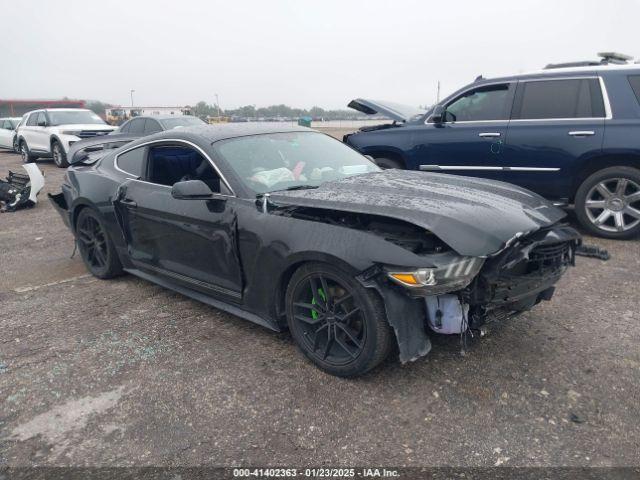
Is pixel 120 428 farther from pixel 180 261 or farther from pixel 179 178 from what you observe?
pixel 179 178

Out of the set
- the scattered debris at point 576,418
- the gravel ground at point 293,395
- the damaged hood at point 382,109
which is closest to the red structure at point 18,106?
the damaged hood at point 382,109

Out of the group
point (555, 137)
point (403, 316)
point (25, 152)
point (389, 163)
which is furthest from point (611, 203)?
point (25, 152)

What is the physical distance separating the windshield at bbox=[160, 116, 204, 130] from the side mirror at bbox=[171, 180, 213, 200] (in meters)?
8.82

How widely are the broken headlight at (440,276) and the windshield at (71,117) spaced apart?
561 inches

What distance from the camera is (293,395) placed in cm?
276

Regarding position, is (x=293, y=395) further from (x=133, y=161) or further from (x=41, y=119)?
(x=41, y=119)

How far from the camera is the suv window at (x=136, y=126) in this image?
38.8 feet

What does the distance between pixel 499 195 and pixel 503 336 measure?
96 centimetres

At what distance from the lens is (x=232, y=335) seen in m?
3.50

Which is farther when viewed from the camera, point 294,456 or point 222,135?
point 222,135

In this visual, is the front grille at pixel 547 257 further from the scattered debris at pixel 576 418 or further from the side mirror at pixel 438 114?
the side mirror at pixel 438 114

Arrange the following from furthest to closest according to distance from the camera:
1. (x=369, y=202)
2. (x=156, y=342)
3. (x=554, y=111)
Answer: (x=554, y=111) → (x=156, y=342) → (x=369, y=202)

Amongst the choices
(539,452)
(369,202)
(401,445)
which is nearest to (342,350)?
(401,445)

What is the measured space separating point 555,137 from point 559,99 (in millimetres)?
521
